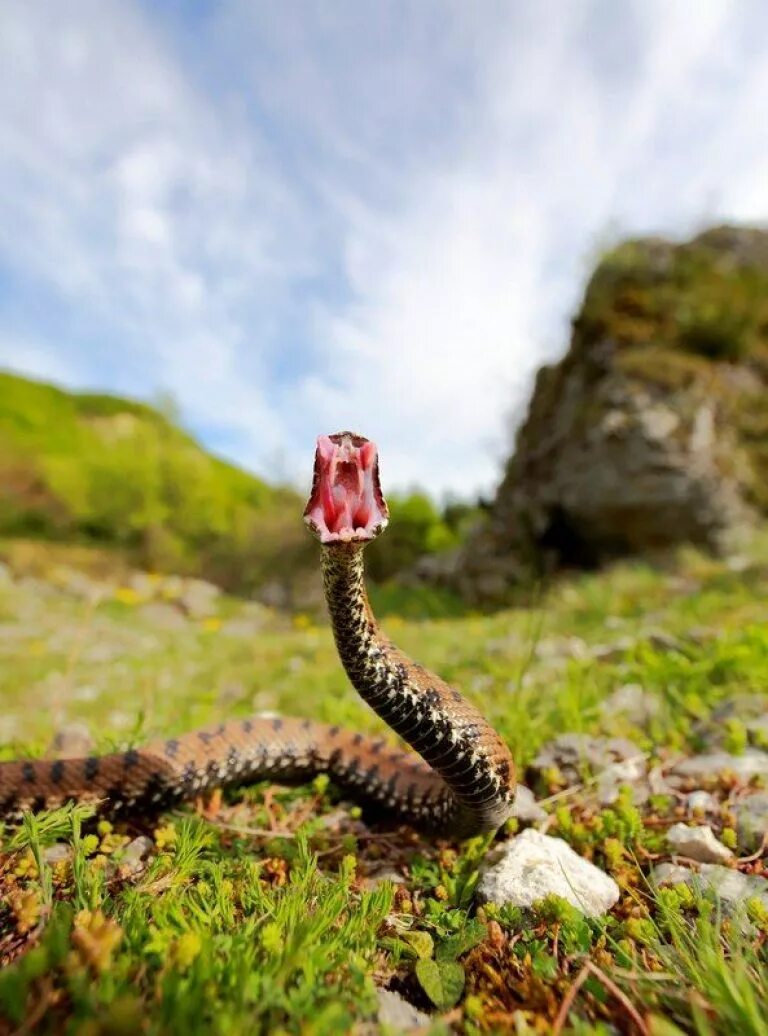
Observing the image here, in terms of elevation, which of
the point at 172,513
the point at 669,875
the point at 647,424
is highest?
the point at 647,424

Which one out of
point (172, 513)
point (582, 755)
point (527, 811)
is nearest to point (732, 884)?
point (527, 811)

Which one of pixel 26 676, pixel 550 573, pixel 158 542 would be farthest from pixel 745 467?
pixel 158 542

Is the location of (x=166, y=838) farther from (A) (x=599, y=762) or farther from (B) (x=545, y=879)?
(A) (x=599, y=762)

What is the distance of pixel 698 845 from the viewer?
216cm

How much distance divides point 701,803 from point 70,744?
348 cm

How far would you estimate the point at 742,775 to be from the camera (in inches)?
108

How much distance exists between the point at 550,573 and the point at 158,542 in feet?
69.2

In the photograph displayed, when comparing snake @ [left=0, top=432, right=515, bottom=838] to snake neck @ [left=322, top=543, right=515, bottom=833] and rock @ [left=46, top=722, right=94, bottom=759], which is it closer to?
snake neck @ [left=322, top=543, right=515, bottom=833]

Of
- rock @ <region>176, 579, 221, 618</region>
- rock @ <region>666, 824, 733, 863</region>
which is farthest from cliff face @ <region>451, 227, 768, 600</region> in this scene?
rock @ <region>666, 824, 733, 863</region>

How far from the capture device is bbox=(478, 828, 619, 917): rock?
1.91m

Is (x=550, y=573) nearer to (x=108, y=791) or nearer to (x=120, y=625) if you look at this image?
(x=120, y=625)

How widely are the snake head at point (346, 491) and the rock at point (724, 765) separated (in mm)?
2230

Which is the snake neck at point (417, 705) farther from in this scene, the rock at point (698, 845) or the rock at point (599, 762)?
the rock at point (599, 762)

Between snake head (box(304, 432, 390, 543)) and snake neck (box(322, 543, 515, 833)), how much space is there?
0.21 ft
